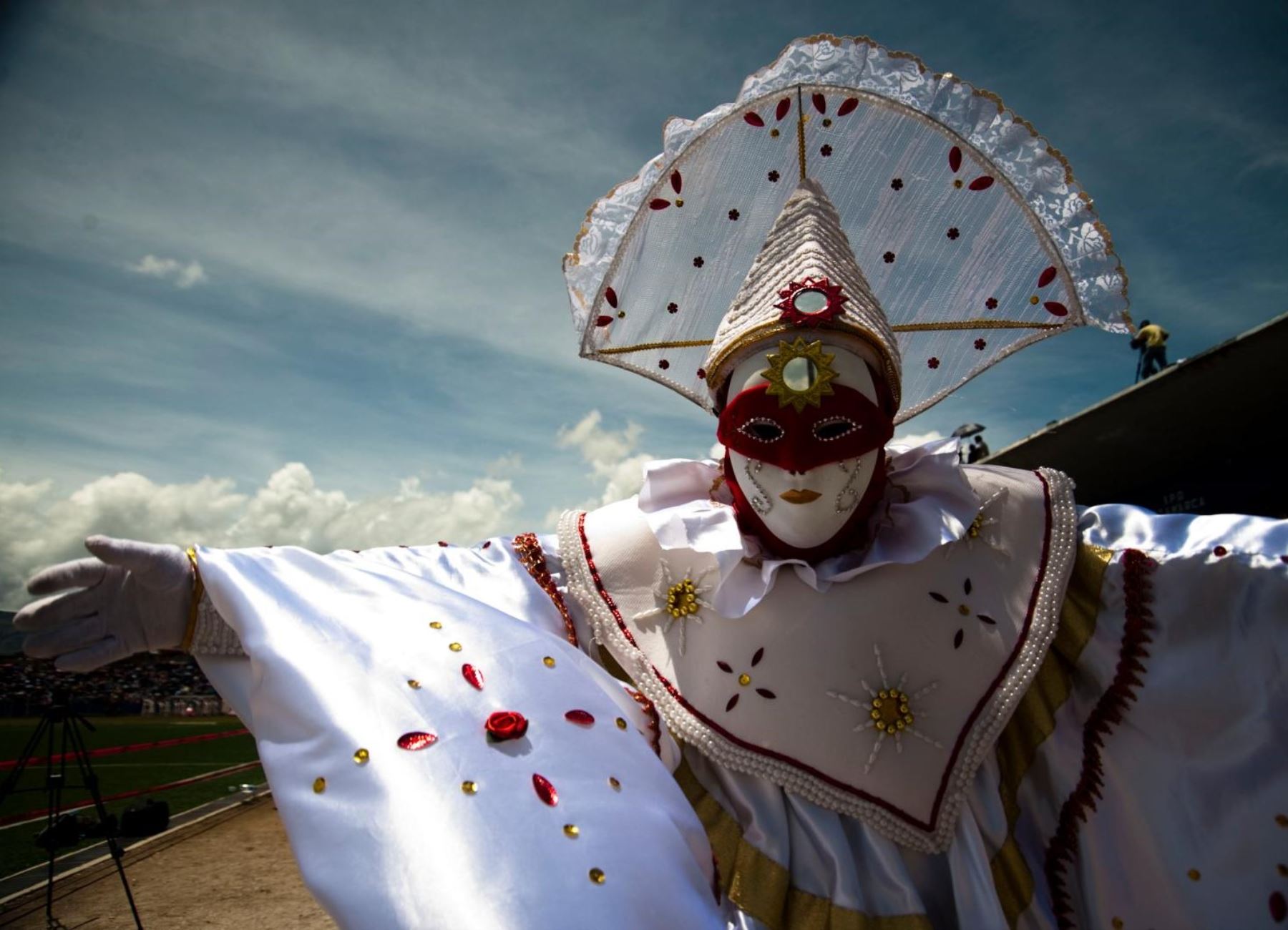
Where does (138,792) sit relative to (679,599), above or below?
above

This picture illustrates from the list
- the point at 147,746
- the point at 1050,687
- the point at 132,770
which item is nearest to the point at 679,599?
the point at 1050,687

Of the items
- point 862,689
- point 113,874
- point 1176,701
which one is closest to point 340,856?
point 862,689

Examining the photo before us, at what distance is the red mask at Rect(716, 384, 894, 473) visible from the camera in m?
1.99

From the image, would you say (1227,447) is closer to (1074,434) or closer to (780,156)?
(1074,434)

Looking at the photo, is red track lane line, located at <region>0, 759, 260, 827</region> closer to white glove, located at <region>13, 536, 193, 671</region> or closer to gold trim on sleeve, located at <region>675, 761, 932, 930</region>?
white glove, located at <region>13, 536, 193, 671</region>

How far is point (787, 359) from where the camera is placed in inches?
80.9

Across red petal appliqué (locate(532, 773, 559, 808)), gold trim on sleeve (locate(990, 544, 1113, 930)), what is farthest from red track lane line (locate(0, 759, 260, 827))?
gold trim on sleeve (locate(990, 544, 1113, 930))

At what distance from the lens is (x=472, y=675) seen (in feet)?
5.18

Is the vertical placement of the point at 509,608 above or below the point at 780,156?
below

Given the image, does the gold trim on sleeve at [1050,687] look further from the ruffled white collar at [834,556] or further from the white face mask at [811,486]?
the white face mask at [811,486]

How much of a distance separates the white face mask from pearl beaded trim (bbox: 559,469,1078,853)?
0.53 metres

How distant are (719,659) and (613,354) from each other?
1.17 meters

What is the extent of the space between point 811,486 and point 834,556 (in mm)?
278

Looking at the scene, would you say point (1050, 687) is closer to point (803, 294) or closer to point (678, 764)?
point (678, 764)
